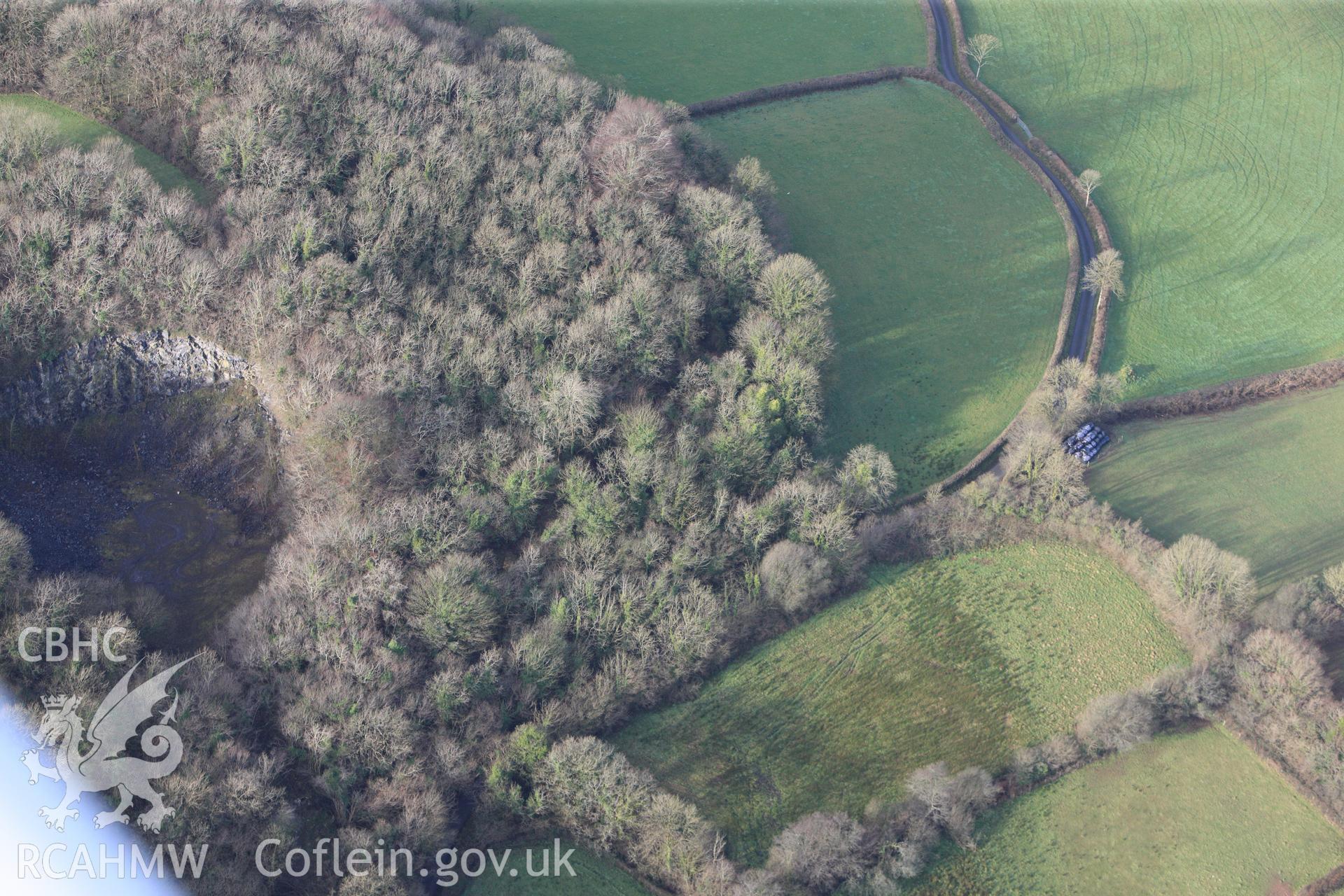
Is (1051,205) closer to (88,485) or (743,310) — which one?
(743,310)

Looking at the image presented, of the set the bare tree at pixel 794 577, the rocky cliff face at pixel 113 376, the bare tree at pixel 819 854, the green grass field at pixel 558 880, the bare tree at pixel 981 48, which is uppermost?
the bare tree at pixel 981 48

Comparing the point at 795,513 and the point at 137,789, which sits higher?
the point at 795,513

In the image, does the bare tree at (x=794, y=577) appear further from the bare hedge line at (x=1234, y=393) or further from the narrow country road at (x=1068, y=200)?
the narrow country road at (x=1068, y=200)

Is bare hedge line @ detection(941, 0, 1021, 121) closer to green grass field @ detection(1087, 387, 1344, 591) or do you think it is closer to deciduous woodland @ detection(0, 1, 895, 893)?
deciduous woodland @ detection(0, 1, 895, 893)

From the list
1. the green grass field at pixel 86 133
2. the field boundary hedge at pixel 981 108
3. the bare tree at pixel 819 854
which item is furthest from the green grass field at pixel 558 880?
the field boundary hedge at pixel 981 108

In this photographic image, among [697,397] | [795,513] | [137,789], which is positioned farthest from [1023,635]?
[137,789]

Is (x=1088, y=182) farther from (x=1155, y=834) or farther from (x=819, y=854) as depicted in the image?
(x=819, y=854)
